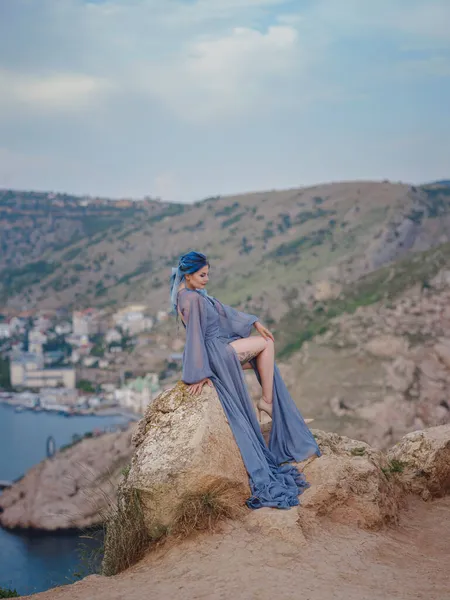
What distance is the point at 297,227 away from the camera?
81625 mm

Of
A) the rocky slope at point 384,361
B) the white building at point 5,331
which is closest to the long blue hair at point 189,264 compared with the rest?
the rocky slope at point 384,361

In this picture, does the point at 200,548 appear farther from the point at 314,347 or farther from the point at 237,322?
the point at 314,347

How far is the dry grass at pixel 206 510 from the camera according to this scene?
18.1 ft

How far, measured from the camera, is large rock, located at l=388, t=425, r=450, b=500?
7547 mm

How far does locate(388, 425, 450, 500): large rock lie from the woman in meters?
1.64

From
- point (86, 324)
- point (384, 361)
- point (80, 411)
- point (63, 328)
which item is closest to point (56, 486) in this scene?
point (80, 411)

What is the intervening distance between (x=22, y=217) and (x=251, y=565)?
4580 inches

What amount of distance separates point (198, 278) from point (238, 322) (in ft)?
1.55

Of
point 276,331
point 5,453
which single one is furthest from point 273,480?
point 5,453

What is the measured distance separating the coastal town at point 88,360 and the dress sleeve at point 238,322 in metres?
47.7

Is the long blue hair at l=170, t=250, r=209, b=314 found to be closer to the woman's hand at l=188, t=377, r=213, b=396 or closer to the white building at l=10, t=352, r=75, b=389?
the woman's hand at l=188, t=377, r=213, b=396

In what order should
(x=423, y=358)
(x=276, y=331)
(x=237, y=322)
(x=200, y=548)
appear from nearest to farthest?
1. (x=200, y=548)
2. (x=237, y=322)
3. (x=423, y=358)
4. (x=276, y=331)

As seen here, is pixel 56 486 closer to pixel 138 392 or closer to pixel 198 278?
pixel 138 392

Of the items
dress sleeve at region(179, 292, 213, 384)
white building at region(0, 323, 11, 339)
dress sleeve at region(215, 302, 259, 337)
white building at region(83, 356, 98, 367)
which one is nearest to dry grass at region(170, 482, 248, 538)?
dress sleeve at region(179, 292, 213, 384)
